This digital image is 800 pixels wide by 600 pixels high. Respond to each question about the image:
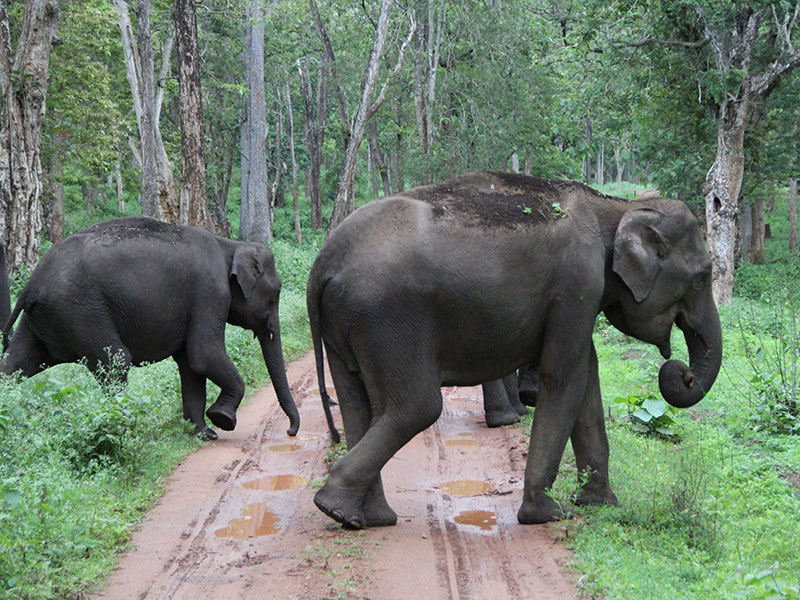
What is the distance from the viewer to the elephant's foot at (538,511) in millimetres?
6012

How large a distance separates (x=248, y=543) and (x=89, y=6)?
22.6 metres

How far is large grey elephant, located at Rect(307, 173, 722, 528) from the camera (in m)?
5.66

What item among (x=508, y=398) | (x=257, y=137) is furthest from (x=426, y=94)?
(x=508, y=398)

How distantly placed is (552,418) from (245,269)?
4.09 metres

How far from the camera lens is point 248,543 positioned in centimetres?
571

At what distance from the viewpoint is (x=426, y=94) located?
29.4 metres

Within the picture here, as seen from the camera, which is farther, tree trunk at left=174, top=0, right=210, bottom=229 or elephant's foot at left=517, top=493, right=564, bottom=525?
tree trunk at left=174, top=0, right=210, bottom=229

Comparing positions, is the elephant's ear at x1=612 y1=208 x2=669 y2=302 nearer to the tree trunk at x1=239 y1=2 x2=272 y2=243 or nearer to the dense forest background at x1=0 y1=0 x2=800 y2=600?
the dense forest background at x1=0 y1=0 x2=800 y2=600

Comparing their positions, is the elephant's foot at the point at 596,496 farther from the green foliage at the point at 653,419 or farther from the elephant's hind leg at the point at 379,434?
the green foliage at the point at 653,419

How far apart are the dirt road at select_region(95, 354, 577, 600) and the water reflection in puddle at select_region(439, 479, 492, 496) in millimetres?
15

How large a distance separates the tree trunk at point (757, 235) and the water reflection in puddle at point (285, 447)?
81.0ft

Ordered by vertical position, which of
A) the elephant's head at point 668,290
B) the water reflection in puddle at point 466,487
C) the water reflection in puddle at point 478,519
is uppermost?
the elephant's head at point 668,290

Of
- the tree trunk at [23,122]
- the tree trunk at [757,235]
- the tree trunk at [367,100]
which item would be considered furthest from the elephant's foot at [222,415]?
the tree trunk at [757,235]

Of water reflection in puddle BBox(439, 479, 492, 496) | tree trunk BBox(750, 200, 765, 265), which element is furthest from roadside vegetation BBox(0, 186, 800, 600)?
tree trunk BBox(750, 200, 765, 265)
